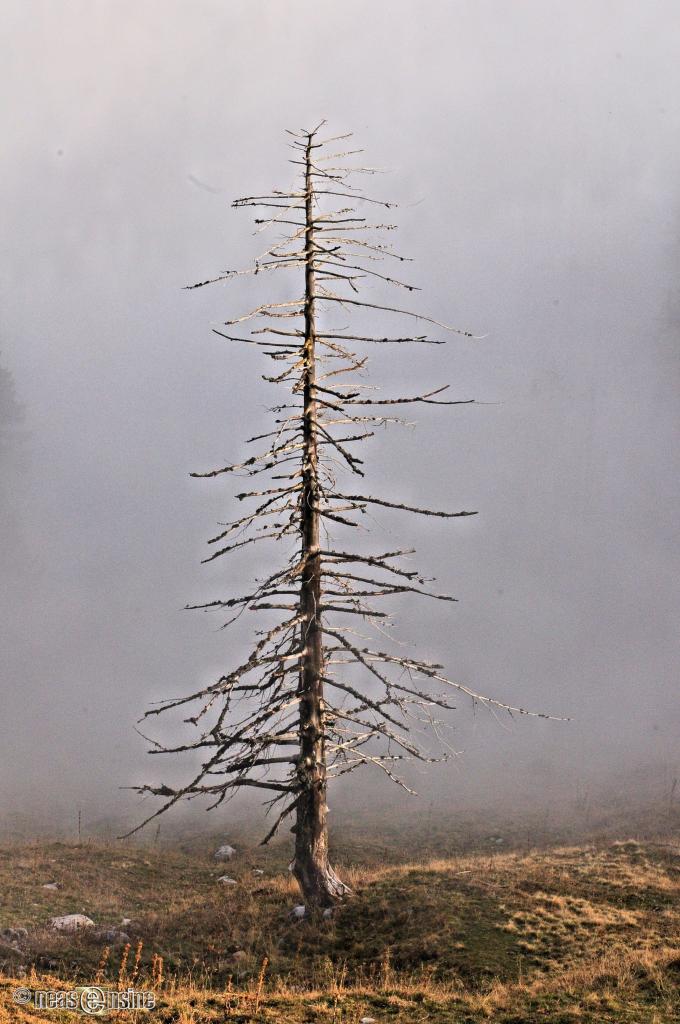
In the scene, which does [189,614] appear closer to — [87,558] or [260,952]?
[87,558]

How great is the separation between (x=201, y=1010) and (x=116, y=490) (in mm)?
132664

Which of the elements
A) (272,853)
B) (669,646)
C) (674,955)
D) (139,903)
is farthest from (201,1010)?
(669,646)

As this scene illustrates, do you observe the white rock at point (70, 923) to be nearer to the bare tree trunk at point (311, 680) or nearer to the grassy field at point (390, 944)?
the grassy field at point (390, 944)

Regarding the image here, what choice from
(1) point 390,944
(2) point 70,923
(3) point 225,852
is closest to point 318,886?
(1) point 390,944

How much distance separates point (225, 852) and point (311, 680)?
516 inches

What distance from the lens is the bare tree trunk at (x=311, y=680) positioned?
13.8 m

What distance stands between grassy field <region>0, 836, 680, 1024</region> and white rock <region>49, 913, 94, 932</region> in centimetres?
24

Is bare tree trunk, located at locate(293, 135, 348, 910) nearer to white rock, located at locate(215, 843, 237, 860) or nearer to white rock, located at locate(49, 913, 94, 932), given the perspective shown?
white rock, located at locate(49, 913, 94, 932)

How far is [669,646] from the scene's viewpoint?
7112 cm

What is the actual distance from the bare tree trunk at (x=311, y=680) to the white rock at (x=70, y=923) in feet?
14.1

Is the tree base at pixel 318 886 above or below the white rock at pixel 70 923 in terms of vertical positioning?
above

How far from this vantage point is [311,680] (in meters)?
14.1

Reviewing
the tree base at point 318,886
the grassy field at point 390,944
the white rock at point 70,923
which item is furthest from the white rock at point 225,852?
the tree base at point 318,886

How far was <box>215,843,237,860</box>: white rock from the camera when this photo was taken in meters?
23.5
